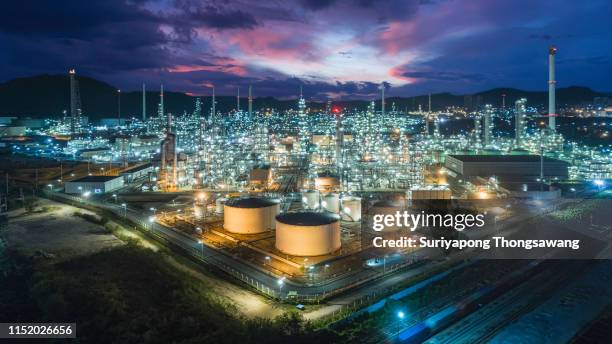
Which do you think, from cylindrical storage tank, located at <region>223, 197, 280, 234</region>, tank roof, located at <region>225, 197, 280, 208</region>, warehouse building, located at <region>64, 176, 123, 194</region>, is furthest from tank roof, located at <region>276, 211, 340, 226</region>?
warehouse building, located at <region>64, 176, 123, 194</region>

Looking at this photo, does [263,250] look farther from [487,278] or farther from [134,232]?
[487,278]

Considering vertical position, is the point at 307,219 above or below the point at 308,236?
above

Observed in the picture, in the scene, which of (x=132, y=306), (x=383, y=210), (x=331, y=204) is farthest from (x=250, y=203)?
(x=132, y=306)

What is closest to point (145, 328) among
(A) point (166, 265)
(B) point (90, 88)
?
(A) point (166, 265)

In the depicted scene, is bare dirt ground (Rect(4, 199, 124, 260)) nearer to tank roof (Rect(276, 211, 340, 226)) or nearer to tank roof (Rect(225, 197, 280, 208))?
tank roof (Rect(225, 197, 280, 208))

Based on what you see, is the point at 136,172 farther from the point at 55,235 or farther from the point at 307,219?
the point at 307,219

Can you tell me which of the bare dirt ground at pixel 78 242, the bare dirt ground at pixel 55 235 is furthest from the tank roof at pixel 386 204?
the bare dirt ground at pixel 55 235

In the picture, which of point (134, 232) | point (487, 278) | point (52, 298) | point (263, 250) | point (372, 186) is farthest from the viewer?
point (372, 186)

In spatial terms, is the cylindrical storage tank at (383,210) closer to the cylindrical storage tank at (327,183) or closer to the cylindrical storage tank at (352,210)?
the cylindrical storage tank at (352,210)
